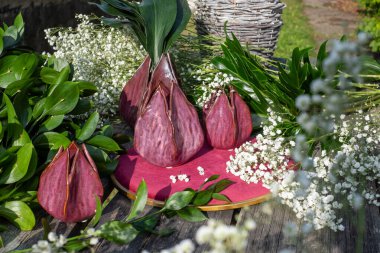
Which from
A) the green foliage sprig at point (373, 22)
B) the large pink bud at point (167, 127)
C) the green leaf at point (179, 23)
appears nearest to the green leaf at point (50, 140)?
the large pink bud at point (167, 127)

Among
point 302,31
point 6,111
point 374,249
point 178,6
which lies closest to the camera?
point 374,249

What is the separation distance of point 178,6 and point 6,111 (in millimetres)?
603

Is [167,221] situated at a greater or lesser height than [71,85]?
lesser

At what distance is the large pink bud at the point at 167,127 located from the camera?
56.2 inches

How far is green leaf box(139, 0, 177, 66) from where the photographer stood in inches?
60.5

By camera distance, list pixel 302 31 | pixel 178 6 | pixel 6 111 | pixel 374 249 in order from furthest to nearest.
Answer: pixel 302 31
pixel 178 6
pixel 6 111
pixel 374 249

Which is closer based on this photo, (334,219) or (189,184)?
(334,219)

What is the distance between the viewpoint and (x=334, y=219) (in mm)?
1299

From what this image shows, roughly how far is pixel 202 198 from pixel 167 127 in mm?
215

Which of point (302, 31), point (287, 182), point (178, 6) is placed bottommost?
point (302, 31)

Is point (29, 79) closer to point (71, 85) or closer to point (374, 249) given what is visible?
point (71, 85)

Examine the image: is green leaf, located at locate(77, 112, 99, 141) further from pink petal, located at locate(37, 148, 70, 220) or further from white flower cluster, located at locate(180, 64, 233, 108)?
white flower cluster, located at locate(180, 64, 233, 108)

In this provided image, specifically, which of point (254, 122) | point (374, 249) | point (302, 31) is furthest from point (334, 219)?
point (302, 31)

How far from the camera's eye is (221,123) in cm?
156
